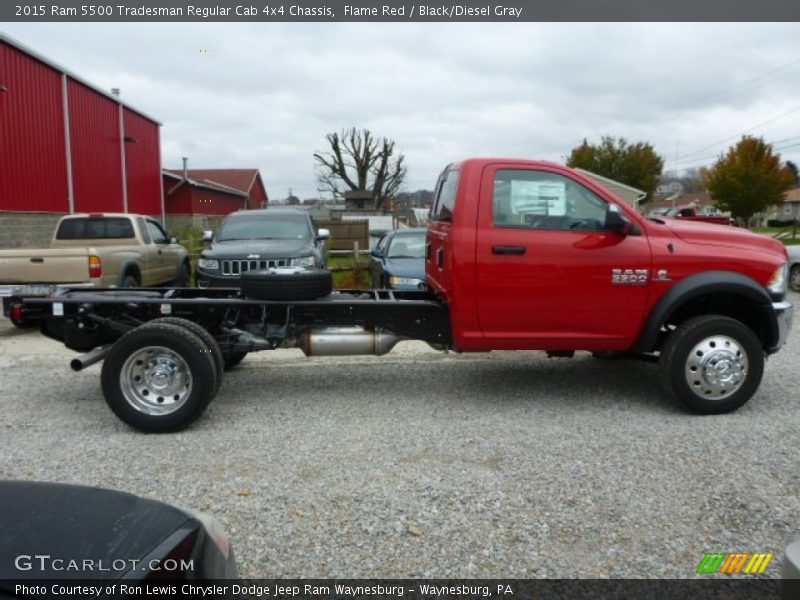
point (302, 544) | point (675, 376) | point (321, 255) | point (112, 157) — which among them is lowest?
point (302, 544)

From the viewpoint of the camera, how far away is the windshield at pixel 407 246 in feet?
38.2

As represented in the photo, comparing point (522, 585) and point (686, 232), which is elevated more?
point (686, 232)

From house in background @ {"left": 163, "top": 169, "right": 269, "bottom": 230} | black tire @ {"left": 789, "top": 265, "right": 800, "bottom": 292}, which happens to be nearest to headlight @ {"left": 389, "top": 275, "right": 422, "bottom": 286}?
black tire @ {"left": 789, "top": 265, "right": 800, "bottom": 292}

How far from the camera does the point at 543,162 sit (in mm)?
5473

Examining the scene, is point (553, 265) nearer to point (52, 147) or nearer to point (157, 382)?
point (157, 382)

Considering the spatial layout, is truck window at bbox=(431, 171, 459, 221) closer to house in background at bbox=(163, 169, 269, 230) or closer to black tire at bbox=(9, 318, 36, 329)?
black tire at bbox=(9, 318, 36, 329)

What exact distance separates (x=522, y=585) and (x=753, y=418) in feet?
10.9

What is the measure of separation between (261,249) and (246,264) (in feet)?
1.33

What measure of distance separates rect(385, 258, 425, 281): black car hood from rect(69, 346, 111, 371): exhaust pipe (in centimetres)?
535

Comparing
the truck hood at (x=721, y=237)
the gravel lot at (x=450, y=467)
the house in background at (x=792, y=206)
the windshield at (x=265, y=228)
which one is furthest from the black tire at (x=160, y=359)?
the house in background at (x=792, y=206)

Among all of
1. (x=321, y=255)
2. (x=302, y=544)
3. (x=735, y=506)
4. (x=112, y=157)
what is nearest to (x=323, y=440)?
(x=302, y=544)

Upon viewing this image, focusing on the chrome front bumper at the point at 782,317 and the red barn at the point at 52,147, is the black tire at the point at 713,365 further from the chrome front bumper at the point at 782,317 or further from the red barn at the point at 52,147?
the red barn at the point at 52,147

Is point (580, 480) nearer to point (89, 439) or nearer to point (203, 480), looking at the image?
point (203, 480)

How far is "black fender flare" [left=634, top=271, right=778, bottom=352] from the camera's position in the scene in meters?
5.25
